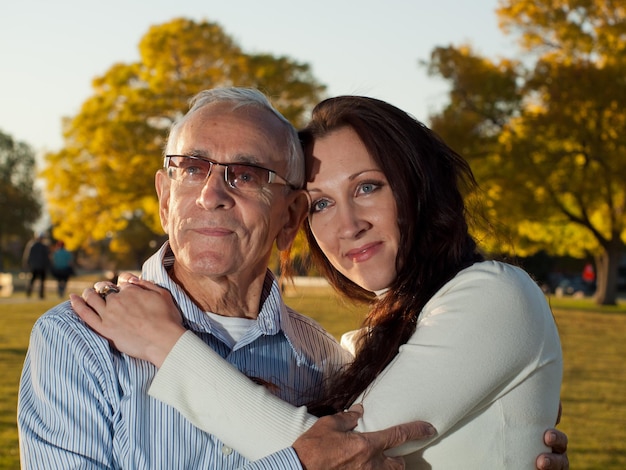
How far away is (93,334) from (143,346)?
18 cm

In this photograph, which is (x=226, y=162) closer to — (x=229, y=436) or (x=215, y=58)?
(x=229, y=436)

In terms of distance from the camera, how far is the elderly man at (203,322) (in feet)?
9.27

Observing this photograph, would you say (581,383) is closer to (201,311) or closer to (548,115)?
(201,311)

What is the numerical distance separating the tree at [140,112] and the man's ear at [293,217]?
33.0 meters

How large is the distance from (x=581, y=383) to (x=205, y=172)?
414 inches

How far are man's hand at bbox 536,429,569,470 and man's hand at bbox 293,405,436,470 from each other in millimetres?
470

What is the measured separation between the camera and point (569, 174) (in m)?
34.2

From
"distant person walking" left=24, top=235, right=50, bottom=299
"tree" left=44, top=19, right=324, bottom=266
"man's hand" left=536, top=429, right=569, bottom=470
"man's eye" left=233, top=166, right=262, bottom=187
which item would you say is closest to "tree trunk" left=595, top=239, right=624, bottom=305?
"tree" left=44, top=19, right=324, bottom=266

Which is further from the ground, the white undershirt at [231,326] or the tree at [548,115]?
the tree at [548,115]

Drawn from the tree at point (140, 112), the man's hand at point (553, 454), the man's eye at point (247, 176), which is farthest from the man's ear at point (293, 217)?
the tree at point (140, 112)

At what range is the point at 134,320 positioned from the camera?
9.64ft

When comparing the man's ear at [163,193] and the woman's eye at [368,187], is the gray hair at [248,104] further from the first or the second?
the woman's eye at [368,187]

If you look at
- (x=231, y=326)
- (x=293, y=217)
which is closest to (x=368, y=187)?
(x=293, y=217)

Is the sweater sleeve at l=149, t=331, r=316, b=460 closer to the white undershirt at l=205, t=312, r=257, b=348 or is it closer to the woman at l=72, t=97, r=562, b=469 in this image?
the woman at l=72, t=97, r=562, b=469
